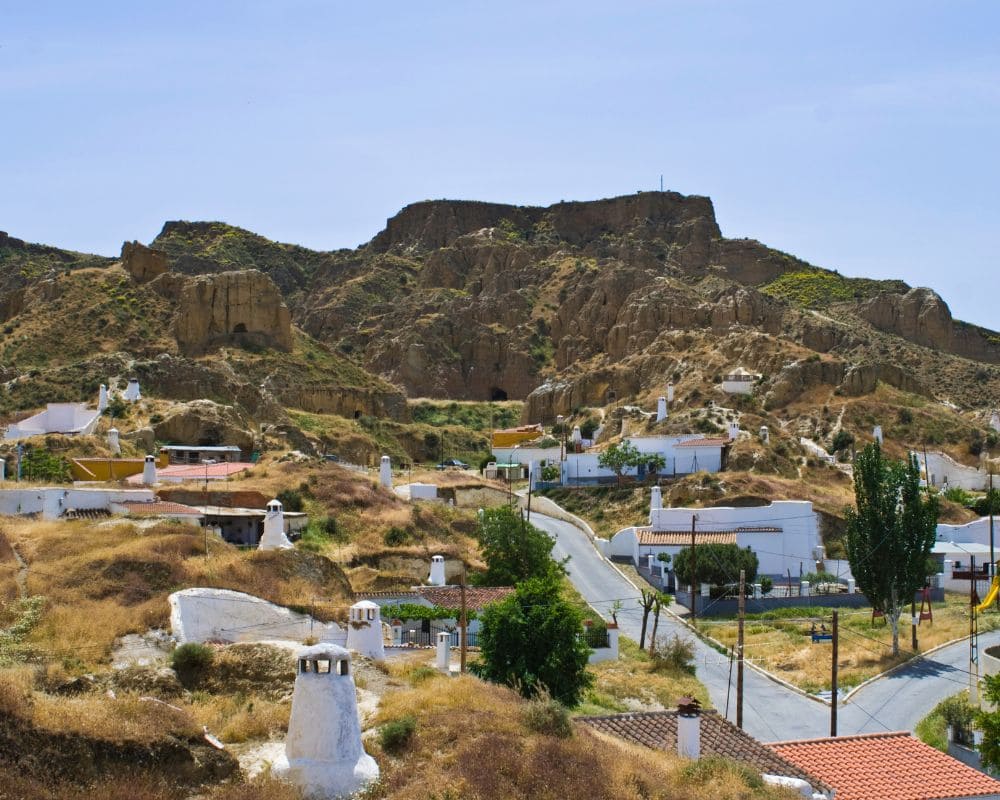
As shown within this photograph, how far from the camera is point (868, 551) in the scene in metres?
35.8

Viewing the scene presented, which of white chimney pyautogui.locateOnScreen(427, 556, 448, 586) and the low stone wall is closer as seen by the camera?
white chimney pyautogui.locateOnScreen(427, 556, 448, 586)

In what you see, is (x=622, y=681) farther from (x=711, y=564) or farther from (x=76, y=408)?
(x=76, y=408)

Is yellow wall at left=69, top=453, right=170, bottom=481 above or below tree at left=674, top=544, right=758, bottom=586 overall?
above

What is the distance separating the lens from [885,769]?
20.1m

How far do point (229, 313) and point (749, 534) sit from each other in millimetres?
39835

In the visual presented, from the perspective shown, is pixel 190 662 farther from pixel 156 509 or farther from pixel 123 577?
pixel 156 509

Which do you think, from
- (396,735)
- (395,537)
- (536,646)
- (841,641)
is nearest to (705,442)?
(841,641)

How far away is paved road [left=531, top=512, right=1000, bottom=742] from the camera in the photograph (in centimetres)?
2800

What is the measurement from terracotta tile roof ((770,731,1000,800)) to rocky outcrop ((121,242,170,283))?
6588cm

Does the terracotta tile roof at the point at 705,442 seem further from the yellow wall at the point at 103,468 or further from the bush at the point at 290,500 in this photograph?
the yellow wall at the point at 103,468

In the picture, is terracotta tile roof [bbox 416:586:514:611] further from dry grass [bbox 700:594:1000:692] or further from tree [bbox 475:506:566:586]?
dry grass [bbox 700:594:1000:692]

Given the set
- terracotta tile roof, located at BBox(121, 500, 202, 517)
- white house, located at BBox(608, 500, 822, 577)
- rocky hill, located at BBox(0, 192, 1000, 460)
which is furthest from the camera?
rocky hill, located at BBox(0, 192, 1000, 460)

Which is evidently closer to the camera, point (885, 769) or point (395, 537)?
point (885, 769)

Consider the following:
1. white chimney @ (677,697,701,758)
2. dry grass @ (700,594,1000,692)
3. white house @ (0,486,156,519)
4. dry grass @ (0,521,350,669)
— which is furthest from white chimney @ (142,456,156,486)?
white chimney @ (677,697,701,758)
